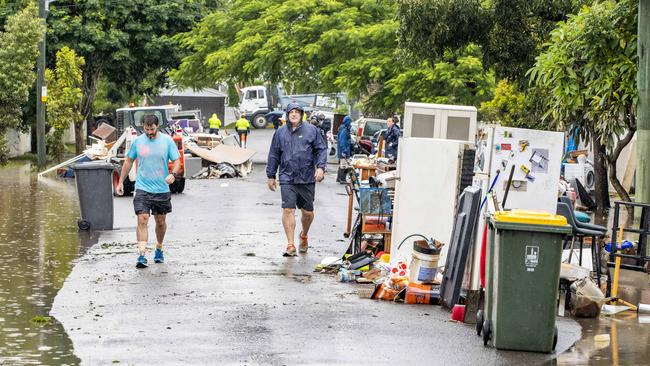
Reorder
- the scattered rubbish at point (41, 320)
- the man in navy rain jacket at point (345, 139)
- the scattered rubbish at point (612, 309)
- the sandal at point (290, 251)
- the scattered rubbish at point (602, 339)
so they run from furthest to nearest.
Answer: the man in navy rain jacket at point (345, 139) → the sandal at point (290, 251) → the scattered rubbish at point (612, 309) → the scattered rubbish at point (41, 320) → the scattered rubbish at point (602, 339)

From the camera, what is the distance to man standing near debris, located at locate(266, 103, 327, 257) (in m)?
13.5

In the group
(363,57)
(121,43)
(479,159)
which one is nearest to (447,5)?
(479,159)

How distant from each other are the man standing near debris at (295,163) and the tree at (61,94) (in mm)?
24562

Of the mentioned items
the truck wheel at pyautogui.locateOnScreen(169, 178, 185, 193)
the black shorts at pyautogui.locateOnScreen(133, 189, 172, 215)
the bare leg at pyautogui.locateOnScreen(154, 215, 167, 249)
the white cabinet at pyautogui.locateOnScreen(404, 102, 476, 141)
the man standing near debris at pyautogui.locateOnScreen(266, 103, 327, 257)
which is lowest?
the truck wheel at pyautogui.locateOnScreen(169, 178, 185, 193)

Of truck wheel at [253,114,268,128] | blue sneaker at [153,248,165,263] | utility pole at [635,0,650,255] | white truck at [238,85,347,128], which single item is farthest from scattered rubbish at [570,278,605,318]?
truck wheel at [253,114,268,128]

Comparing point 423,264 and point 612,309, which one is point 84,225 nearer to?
point 423,264

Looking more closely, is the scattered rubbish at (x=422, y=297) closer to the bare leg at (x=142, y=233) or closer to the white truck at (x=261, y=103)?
the bare leg at (x=142, y=233)

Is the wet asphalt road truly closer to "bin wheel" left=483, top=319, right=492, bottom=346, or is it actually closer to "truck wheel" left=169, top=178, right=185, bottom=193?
"bin wheel" left=483, top=319, right=492, bottom=346

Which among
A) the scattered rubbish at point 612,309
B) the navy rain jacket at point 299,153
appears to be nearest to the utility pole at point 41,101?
the navy rain jacket at point 299,153

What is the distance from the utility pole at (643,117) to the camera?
13.2 metres

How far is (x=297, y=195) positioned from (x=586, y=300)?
4435 mm

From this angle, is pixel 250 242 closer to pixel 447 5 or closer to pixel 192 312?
pixel 192 312

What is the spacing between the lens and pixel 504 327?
8.55 metres

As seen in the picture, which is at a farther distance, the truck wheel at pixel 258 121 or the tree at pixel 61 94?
the truck wheel at pixel 258 121
